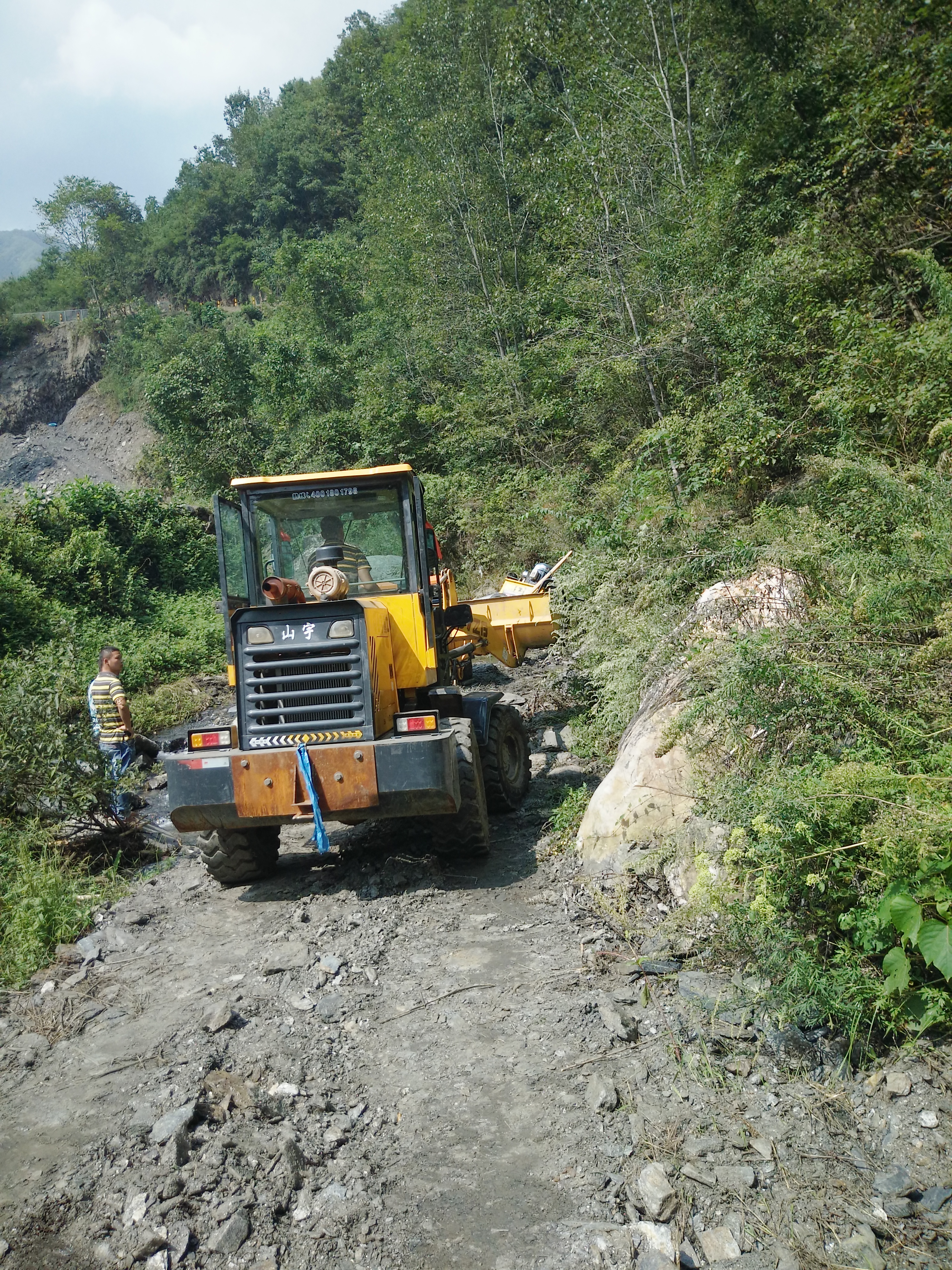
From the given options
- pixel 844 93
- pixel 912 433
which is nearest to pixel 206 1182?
pixel 912 433

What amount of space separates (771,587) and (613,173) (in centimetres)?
1190

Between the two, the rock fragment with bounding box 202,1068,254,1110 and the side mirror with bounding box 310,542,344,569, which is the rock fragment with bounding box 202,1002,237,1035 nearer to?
the rock fragment with bounding box 202,1068,254,1110

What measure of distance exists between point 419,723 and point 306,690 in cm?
73

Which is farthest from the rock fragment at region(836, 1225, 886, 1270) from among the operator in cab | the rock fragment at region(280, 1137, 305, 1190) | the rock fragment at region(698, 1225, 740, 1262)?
the operator in cab

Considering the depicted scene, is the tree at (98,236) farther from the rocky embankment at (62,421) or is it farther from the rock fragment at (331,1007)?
the rock fragment at (331,1007)

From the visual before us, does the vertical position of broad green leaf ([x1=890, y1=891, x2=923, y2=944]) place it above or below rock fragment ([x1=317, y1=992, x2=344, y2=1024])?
above

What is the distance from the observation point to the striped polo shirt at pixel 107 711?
25.1 feet

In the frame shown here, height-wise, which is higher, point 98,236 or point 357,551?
point 98,236

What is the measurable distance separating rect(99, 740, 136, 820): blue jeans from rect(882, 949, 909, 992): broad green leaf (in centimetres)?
576

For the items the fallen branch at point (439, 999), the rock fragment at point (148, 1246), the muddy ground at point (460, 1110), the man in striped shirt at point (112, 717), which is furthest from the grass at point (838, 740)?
the man in striped shirt at point (112, 717)

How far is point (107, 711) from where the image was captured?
7.70 metres

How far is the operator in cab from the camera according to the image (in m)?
6.27

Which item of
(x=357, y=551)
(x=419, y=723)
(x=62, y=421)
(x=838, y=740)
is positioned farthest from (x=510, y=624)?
(x=62, y=421)

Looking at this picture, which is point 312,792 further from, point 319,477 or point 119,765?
point 119,765
